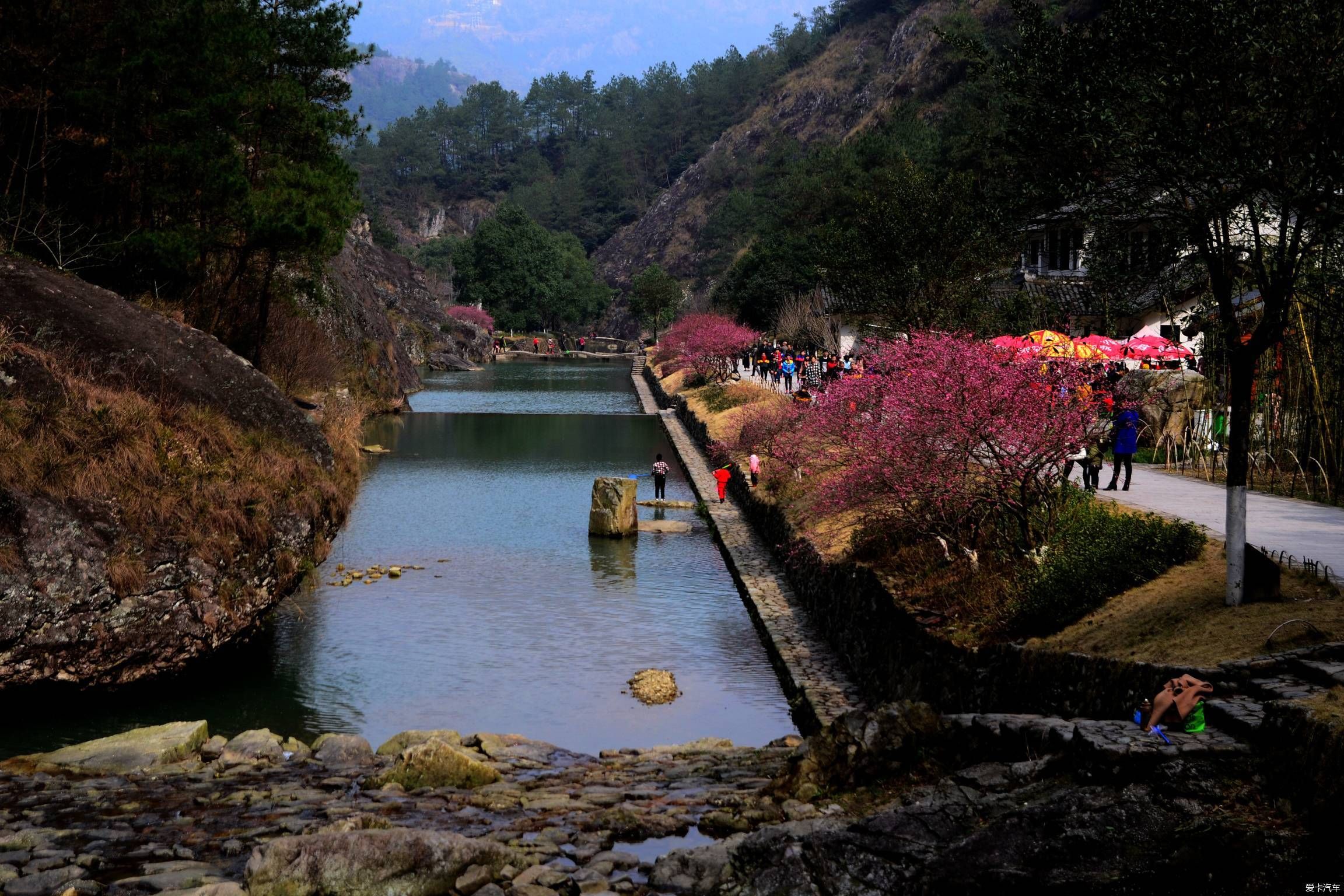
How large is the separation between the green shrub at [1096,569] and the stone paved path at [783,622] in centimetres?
251

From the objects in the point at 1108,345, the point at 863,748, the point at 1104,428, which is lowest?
the point at 863,748

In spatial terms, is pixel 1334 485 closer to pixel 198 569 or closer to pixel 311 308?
pixel 198 569

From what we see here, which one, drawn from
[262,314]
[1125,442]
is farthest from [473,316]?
[1125,442]

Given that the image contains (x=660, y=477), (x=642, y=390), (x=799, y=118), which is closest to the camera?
(x=660, y=477)

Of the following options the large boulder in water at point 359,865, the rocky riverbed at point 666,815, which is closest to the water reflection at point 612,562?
the rocky riverbed at point 666,815

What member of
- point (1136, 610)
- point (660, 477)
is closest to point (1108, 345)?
point (1136, 610)

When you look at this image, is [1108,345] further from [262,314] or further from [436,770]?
[262,314]

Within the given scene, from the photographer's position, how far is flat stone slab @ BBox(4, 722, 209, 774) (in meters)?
14.7

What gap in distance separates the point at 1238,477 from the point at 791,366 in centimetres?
4534

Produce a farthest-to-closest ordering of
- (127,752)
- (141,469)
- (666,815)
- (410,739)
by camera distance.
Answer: (141,469)
(410,739)
(127,752)
(666,815)

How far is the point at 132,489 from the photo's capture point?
61.4ft

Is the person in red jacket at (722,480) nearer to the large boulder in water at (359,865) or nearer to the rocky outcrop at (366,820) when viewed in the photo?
the rocky outcrop at (366,820)

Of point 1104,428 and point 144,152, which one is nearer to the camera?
point 1104,428

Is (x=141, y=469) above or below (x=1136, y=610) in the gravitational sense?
above
